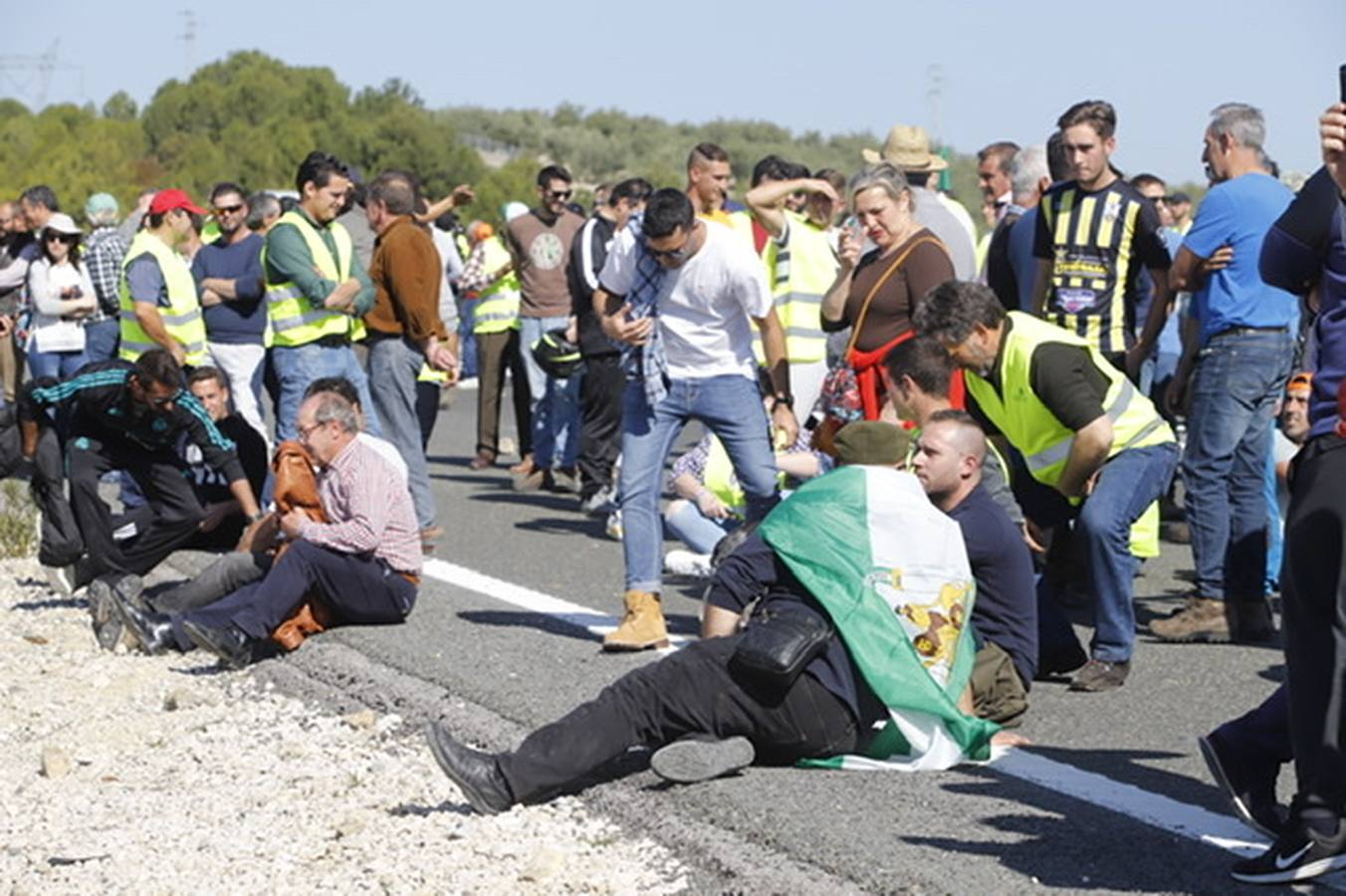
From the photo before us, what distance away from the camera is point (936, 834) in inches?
234

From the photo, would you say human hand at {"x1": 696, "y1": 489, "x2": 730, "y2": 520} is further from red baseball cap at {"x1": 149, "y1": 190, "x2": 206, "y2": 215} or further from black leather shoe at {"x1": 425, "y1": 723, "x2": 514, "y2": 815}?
red baseball cap at {"x1": 149, "y1": 190, "x2": 206, "y2": 215}

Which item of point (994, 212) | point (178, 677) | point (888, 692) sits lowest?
point (178, 677)

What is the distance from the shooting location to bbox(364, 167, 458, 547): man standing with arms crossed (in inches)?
461

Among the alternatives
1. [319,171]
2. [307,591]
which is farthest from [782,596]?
[319,171]

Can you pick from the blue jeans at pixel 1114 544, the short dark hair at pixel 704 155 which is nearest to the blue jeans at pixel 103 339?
the short dark hair at pixel 704 155

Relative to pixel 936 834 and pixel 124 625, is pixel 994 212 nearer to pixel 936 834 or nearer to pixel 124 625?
pixel 124 625

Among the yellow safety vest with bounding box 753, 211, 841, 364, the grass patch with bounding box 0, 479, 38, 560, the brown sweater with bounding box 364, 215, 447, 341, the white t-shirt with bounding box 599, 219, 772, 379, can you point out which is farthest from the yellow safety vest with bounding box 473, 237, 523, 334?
the white t-shirt with bounding box 599, 219, 772, 379

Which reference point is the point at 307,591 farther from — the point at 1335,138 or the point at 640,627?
the point at 1335,138

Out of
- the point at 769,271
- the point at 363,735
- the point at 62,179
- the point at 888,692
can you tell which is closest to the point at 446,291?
the point at 769,271

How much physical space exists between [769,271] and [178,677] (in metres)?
4.19

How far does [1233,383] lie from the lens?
358 inches

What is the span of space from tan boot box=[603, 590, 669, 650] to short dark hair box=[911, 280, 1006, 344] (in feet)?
5.30

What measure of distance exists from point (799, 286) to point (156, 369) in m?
3.49

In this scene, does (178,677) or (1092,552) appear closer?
(1092,552)
